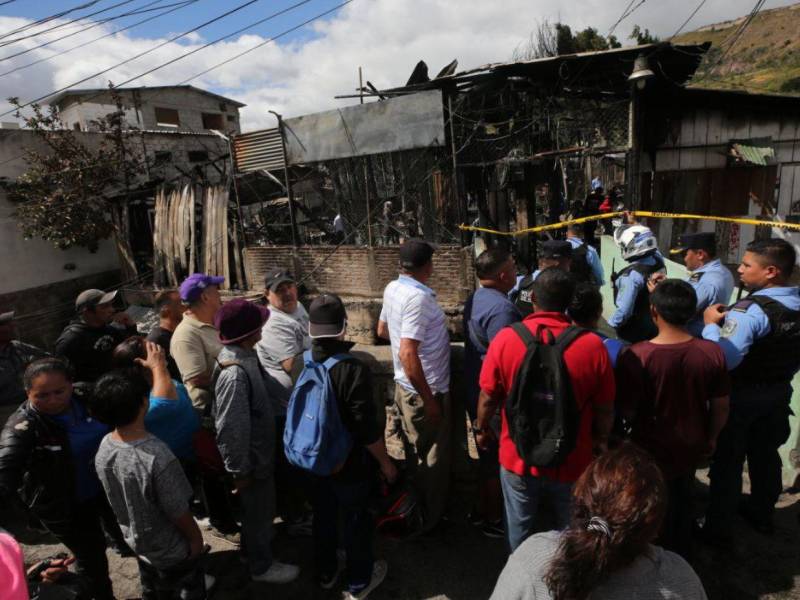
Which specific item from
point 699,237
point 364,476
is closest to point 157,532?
point 364,476

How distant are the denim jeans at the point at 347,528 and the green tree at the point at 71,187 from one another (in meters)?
12.3

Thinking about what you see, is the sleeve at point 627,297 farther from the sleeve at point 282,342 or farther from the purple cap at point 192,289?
the purple cap at point 192,289

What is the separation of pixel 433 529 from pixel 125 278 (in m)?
12.9

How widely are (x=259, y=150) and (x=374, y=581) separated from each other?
889cm

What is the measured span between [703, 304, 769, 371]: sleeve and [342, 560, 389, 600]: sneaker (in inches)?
89.6

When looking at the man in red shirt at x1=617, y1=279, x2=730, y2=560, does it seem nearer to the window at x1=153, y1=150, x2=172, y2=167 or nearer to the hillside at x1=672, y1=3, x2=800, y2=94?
the window at x1=153, y1=150, x2=172, y2=167

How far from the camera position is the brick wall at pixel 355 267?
26.6ft

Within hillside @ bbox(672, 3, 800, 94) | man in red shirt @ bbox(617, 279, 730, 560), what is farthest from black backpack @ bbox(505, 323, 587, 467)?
hillside @ bbox(672, 3, 800, 94)

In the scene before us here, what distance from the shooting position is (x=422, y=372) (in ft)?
9.00

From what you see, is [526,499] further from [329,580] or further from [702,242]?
[702,242]

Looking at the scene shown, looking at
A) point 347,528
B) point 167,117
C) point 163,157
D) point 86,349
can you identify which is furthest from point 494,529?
point 167,117

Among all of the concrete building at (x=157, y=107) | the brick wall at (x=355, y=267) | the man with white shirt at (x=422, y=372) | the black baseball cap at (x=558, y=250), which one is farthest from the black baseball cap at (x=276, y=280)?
the concrete building at (x=157, y=107)

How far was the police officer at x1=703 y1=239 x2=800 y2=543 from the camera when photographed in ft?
8.27

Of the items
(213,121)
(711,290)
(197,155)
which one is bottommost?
(711,290)
